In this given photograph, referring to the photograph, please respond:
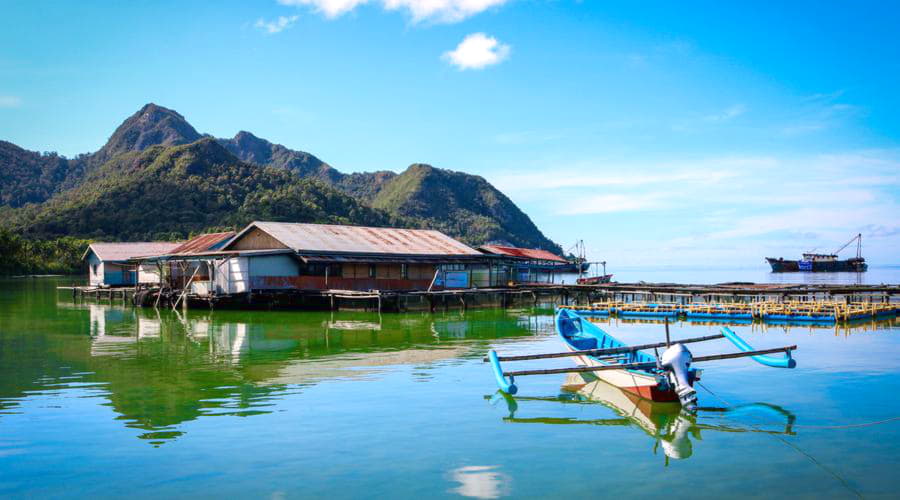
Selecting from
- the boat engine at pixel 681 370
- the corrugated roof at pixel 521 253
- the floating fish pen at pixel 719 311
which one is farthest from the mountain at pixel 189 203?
the boat engine at pixel 681 370

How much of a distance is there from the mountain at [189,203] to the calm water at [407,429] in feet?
265

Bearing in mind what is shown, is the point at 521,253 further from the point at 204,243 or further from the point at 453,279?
the point at 204,243

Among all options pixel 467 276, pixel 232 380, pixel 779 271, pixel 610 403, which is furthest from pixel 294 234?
pixel 779 271

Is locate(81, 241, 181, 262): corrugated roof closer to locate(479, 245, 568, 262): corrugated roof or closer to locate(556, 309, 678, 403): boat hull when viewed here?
locate(479, 245, 568, 262): corrugated roof

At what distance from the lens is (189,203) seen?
10700 cm

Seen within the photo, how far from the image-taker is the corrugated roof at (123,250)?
54.0 m

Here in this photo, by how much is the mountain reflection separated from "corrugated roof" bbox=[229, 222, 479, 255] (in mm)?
5495

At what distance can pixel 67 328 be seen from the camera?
99.3 feet

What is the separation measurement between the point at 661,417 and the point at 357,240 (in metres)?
32.6

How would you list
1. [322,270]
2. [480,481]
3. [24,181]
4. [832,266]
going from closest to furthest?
1. [480,481]
2. [322,270]
3. [832,266]
4. [24,181]

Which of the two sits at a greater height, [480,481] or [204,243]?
[204,243]

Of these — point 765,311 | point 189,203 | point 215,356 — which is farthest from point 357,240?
point 189,203

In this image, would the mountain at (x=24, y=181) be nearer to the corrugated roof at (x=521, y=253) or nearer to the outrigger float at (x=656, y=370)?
the corrugated roof at (x=521, y=253)

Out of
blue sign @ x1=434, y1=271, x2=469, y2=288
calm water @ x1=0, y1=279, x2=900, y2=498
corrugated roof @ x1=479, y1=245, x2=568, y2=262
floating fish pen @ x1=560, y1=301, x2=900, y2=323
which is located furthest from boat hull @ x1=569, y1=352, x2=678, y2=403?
corrugated roof @ x1=479, y1=245, x2=568, y2=262
